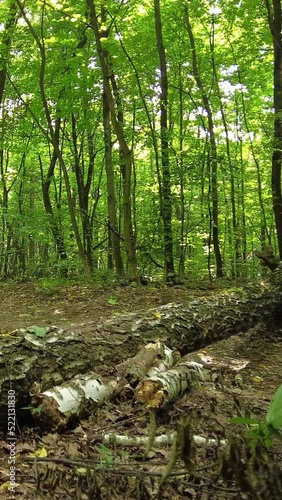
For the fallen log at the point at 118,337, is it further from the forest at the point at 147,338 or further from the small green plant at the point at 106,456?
the small green plant at the point at 106,456

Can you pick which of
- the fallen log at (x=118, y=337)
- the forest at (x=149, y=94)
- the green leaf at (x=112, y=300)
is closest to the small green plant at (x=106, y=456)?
the fallen log at (x=118, y=337)

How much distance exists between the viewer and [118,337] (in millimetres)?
4184

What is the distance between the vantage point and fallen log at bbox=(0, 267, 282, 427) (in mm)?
3174

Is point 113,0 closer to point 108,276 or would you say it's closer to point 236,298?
point 108,276

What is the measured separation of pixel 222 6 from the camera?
12.6m

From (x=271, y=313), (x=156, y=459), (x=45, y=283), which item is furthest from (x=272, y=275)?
(x=45, y=283)

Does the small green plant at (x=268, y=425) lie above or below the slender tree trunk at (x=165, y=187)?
below

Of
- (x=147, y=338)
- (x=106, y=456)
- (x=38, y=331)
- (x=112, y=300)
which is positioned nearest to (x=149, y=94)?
(x=112, y=300)

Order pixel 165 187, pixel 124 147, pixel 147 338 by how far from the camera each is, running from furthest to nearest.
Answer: pixel 165 187
pixel 124 147
pixel 147 338

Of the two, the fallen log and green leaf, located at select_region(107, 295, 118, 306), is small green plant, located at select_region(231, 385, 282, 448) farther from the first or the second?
green leaf, located at select_region(107, 295, 118, 306)

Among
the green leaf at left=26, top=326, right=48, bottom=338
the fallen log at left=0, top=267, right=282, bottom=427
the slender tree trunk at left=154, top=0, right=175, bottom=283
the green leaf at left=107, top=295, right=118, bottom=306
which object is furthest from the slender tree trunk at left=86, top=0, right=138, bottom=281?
the green leaf at left=26, top=326, right=48, bottom=338

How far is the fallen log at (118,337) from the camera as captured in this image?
3174mm

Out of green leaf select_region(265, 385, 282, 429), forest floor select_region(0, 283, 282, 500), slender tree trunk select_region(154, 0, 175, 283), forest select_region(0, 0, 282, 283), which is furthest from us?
slender tree trunk select_region(154, 0, 175, 283)

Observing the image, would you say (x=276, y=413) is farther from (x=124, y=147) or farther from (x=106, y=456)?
(x=124, y=147)
